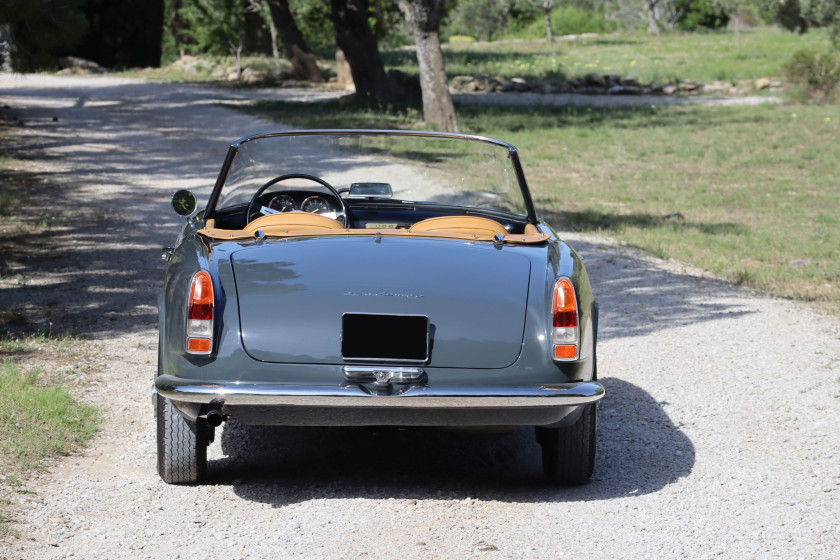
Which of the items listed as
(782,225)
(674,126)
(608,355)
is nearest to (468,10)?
(674,126)

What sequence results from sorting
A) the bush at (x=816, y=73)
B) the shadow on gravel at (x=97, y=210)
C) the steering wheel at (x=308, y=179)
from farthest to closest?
the bush at (x=816, y=73)
the shadow on gravel at (x=97, y=210)
the steering wheel at (x=308, y=179)

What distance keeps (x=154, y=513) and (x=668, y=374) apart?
3427 mm

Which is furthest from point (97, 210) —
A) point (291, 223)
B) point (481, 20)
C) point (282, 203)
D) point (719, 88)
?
point (481, 20)

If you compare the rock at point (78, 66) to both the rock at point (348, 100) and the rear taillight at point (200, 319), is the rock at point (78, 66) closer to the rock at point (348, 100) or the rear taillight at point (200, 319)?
the rock at point (348, 100)

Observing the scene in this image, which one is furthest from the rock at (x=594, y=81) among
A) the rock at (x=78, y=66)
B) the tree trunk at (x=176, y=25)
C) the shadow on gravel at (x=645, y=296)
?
the shadow on gravel at (x=645, y=296)

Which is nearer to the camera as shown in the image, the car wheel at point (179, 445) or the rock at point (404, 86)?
the car wheel at point (179, 445)

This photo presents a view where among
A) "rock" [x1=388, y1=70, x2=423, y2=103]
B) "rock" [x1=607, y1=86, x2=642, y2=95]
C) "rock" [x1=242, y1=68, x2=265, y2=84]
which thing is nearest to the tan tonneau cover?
"rock" [x1=388, y1=70, x2=423, y2=103]

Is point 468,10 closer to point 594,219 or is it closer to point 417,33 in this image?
point 417,33

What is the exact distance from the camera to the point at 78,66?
39344 millimetres

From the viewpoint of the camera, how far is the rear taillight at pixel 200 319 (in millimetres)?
3980

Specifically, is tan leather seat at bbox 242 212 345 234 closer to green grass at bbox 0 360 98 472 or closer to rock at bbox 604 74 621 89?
green grass at bbox 0 360 98 472

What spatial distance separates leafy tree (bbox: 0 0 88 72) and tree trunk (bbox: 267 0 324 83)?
1655 cm

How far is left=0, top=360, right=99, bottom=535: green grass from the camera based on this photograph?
4.61 m

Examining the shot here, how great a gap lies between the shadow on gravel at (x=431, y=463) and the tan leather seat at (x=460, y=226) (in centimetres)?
87
